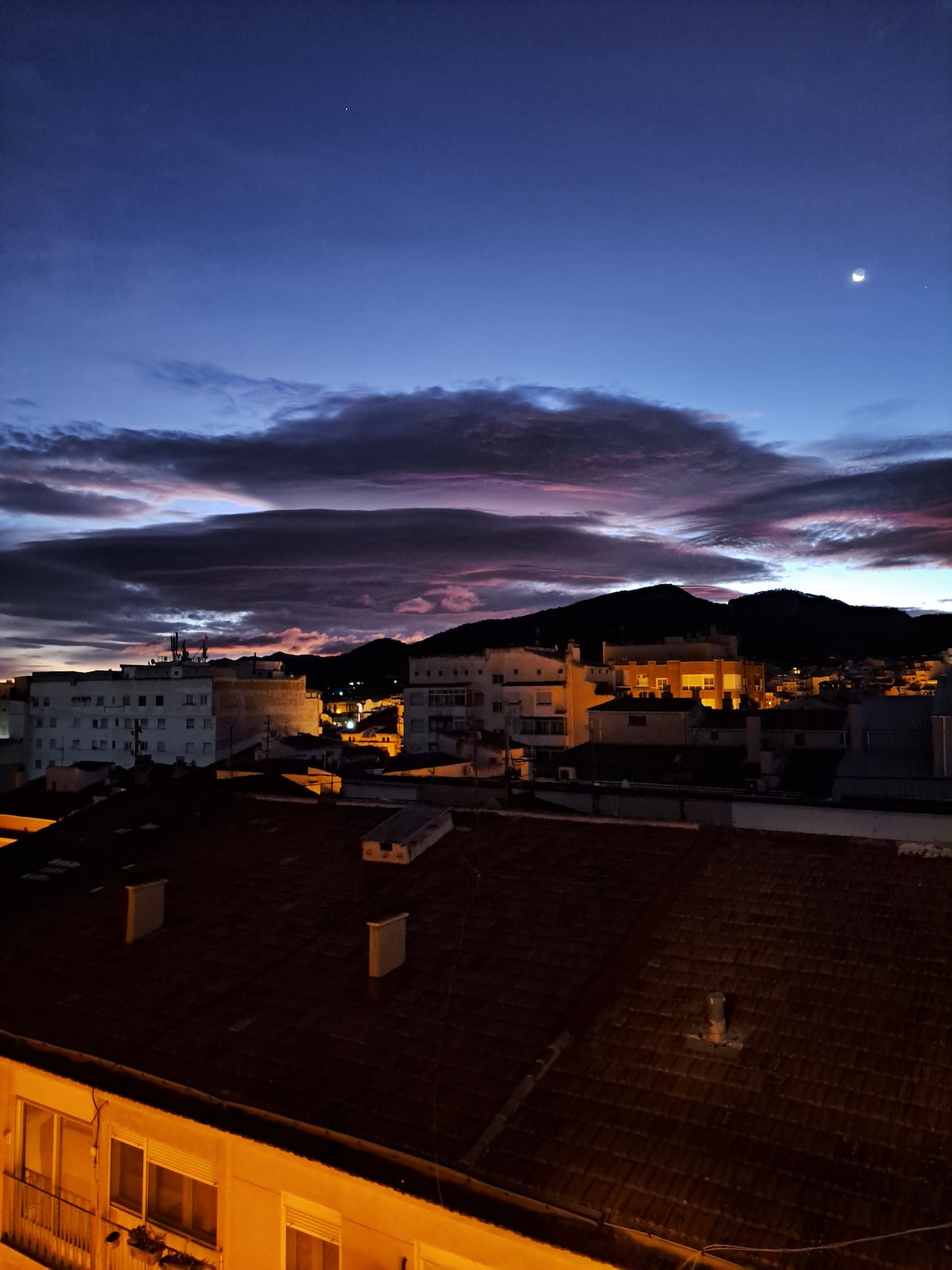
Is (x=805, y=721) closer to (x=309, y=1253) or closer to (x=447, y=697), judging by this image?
(x=447, y=697)

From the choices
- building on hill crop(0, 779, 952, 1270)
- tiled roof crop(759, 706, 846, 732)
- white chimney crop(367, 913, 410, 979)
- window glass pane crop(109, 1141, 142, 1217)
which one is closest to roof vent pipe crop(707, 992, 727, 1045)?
building on hill crop(0, 779, 952, 1270)

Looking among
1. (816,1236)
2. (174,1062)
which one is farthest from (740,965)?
(174,1062)

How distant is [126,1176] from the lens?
378 inches

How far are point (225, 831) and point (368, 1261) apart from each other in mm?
9255

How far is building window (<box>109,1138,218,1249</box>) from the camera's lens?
890 cm

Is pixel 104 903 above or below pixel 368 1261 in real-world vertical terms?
above

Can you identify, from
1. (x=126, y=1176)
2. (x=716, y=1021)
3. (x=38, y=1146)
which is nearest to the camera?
(x=716, y=1021)

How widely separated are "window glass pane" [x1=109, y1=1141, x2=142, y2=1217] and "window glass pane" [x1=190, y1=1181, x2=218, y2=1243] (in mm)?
862

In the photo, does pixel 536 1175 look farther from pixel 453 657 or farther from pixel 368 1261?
pixel 453 657

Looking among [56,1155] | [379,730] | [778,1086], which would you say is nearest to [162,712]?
[379,730]

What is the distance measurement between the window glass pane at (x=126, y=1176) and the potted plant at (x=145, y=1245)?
240 mm

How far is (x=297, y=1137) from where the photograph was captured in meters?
7.89

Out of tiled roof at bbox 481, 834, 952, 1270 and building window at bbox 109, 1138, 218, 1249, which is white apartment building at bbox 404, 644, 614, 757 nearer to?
tiled roof at bbox 481, 834, 952, 1270

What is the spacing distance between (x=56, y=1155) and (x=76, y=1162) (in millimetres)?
289
